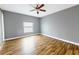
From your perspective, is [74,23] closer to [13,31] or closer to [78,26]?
[78,26]

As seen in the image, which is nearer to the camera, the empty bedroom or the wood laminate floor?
Answer: the wood laminate floor

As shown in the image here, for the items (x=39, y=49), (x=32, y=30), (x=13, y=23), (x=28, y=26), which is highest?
(x=13, y=23)

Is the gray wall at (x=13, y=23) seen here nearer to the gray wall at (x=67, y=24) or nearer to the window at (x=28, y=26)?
the window at (x=28, y=26)

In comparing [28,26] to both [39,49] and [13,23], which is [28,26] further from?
[39,49]

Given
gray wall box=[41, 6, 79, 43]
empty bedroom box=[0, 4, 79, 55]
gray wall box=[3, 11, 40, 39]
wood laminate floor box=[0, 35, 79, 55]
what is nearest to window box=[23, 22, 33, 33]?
empty bedroom box=[0, 4, 79, 55]

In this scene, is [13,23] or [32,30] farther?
[32,30]

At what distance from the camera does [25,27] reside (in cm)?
795

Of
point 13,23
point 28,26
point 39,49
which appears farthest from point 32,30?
point 39,49

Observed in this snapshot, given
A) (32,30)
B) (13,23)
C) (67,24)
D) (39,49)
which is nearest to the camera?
(39,49)

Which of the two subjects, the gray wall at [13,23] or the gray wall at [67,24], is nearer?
the gray wall at [67,24]

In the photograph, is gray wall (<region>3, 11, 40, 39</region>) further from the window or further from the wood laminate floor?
the wood laminate floor

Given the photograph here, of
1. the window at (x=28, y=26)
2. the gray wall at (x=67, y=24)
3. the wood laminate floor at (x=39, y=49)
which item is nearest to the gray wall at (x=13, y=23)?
the window at (x=28, y=26)
